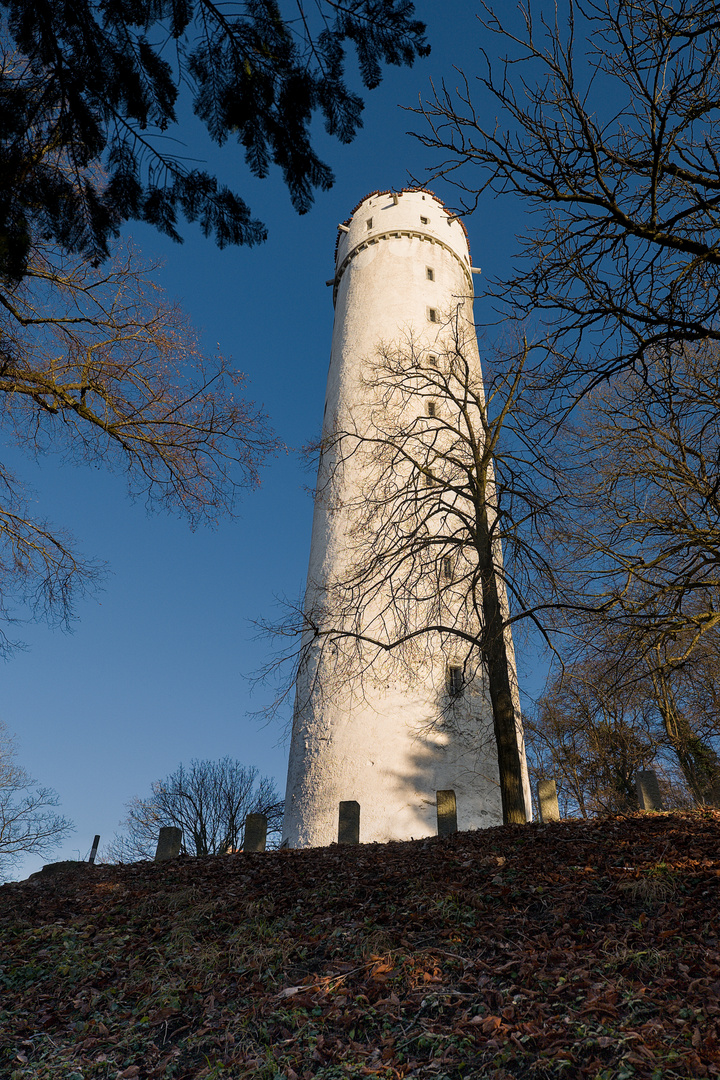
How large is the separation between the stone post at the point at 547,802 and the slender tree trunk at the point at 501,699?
0.28 meters

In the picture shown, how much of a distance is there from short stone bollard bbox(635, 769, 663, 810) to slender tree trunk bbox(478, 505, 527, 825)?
149cm

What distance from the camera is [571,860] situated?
6.55 m

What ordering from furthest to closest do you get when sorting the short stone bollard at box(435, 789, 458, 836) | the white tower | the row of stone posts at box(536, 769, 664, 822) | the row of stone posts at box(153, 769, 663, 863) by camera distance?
the white tower < the row of stone posts at box(536, 769, 664, 822) < the row of stone posts at box(153, 769, 663, 863) < the short stone bollard at box(435, 789, 458, 836)

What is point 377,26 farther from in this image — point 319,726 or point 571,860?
point 319,726

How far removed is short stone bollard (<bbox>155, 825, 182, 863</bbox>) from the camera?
9.66 m

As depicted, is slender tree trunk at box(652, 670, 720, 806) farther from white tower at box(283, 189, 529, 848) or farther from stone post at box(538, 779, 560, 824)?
white tower at box(283, 189, 529, 848)

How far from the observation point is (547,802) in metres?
9.58

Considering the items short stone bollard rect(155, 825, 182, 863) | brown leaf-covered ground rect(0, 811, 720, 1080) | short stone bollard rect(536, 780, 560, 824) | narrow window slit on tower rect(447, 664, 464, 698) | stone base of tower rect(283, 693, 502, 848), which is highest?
narrow window slit on tower rect(447, 664, 464, 698)

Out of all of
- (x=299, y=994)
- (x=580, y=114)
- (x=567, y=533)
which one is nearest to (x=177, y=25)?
(x=580, y=114)

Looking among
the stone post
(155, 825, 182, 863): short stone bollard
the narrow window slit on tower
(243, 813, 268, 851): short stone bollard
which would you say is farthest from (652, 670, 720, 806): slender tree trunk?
(155, 825, 182, 863): short stone bollard

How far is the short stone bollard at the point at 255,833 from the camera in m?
9.91

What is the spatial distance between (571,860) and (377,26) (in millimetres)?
6477

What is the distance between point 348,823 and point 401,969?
182 inches

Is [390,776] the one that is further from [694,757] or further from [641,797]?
[694,757]
